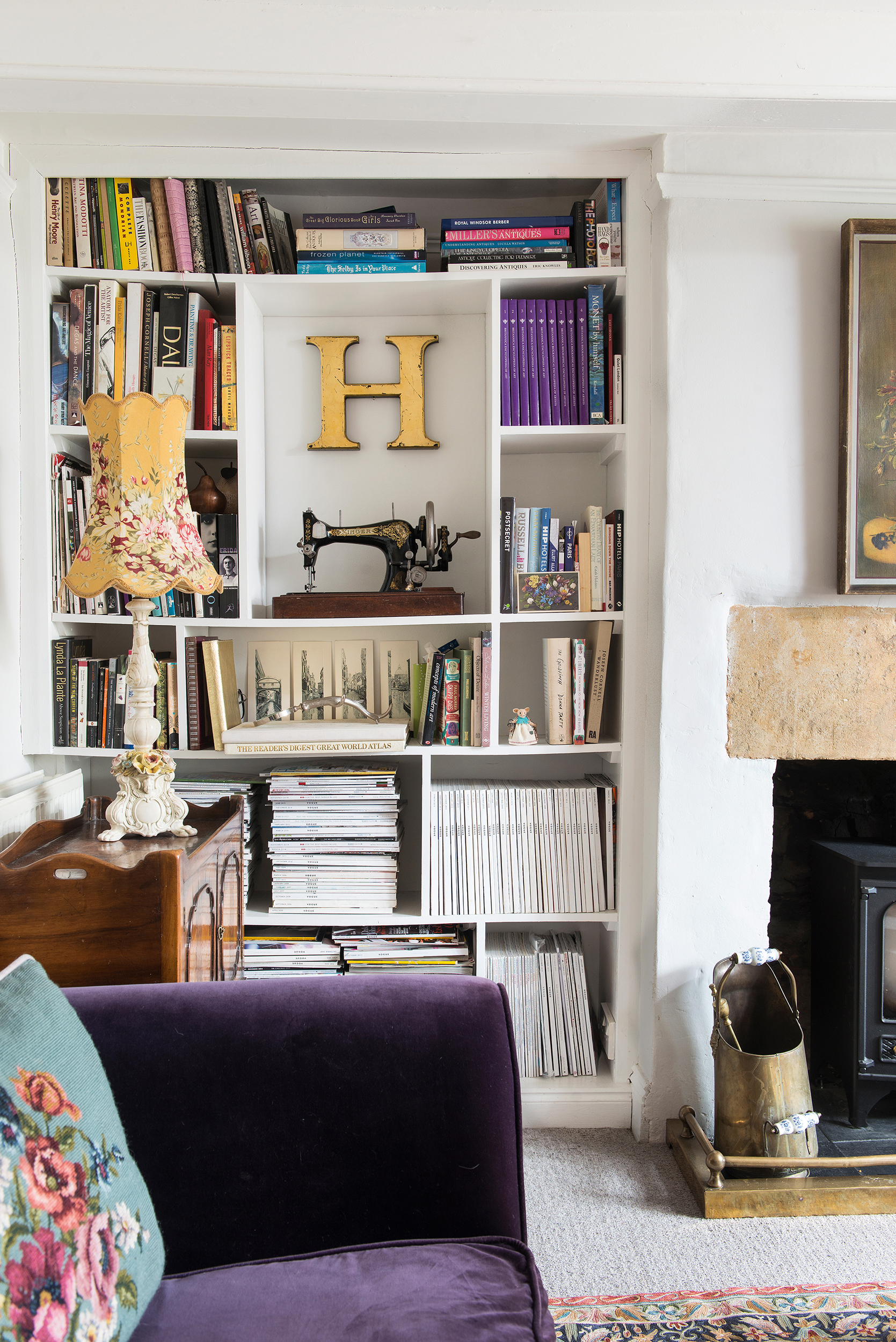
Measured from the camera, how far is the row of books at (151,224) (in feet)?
6.68

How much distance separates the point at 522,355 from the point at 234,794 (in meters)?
1.36

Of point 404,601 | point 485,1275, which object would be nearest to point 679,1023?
point 485,1275

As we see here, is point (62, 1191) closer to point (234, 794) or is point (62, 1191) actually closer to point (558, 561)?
point (234, 794)

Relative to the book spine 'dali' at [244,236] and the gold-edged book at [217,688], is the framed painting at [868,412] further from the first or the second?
the gold-edged book at [217,688]

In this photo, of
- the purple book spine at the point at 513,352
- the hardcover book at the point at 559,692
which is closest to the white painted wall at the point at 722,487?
the hardcover book at the point at 559,692

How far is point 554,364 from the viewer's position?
83.3 inches

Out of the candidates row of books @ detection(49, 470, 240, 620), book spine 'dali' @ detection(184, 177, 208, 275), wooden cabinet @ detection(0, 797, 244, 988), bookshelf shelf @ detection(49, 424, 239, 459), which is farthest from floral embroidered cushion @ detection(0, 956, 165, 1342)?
book spine 'dali' @ detection(184, 177, 208, 275)

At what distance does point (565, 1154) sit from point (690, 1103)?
1.12 feet

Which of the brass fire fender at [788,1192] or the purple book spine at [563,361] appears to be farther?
the purple book spine at [563,361]

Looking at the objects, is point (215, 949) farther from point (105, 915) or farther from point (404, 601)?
point (404, 601)

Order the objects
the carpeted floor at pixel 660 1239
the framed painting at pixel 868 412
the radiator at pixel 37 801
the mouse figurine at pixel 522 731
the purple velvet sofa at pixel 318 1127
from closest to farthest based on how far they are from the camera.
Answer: the purple velvet sofa at pixel 318 1127 < the carpeted floor at pixel 660 1239 < the radiator at pixel 37 801 < the framed painting at pixel 868 412 < the mouse figurine at pixel 522 731

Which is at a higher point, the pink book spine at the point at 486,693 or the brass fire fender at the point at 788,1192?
the pink book spine at the point at 486,693

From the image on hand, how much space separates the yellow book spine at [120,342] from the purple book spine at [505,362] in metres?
0.97

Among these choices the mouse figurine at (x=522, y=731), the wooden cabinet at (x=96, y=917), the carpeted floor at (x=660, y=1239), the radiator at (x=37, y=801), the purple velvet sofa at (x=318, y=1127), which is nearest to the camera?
the purple velvet sofa at (x=318, y=1127)
